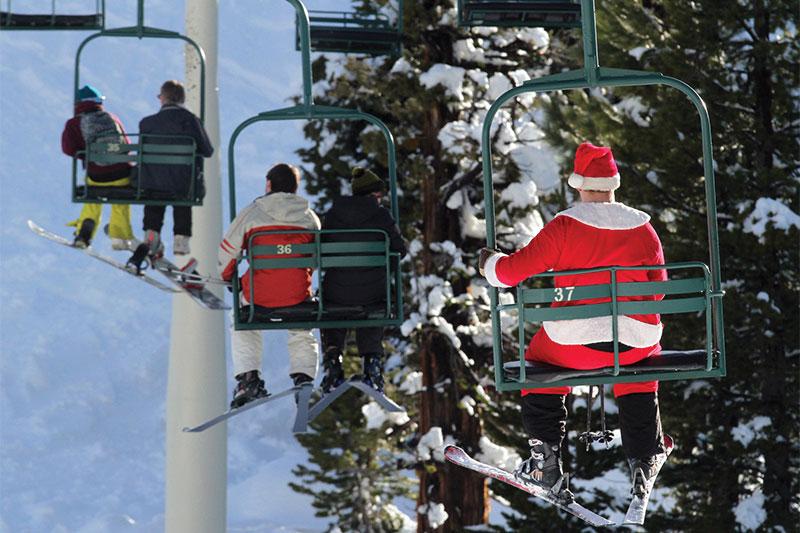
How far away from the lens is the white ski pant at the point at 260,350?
8.52 meters

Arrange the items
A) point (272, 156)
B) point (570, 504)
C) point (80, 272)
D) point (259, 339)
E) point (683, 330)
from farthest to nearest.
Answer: point (272, 156) < point (80, 272) < point (683, 330) < point (259, 339) < point (570, 504)

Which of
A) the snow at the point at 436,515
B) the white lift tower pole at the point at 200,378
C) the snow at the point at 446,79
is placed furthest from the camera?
the snow at the point at 436,515

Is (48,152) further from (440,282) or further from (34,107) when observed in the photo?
(440,282)

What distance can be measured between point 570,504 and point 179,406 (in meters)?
9.90

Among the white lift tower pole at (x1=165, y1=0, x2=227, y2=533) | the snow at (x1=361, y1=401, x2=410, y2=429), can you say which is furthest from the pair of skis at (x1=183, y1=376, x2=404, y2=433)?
the snow at (x1=361, y1=401, x2=410, y2=429)

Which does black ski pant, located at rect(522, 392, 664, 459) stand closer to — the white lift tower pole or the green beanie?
the green beanie

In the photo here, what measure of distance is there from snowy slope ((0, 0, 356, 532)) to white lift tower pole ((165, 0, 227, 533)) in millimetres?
26587

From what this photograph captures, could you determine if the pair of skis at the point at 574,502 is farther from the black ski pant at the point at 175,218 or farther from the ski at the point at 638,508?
the black ski pant at the point at 175,218

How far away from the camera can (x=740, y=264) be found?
14.1 m

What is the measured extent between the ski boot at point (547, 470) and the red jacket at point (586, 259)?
484 mm

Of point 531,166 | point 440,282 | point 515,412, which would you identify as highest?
point 531,166

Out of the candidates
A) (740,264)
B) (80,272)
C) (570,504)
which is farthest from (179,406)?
(80,272)

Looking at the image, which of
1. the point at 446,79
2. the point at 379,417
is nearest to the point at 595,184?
the point at 446,79

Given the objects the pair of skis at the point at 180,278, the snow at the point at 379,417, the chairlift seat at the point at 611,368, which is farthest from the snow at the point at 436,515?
the chairlift seat at the point at 611,368
